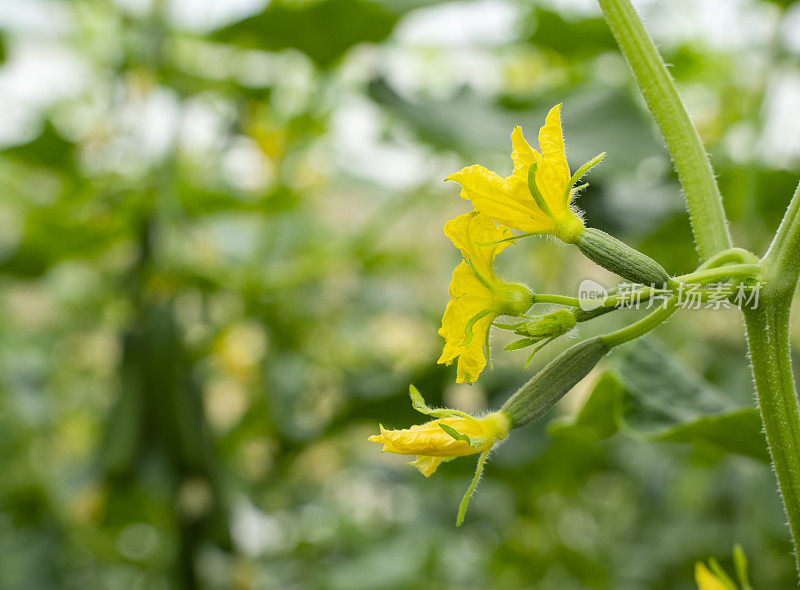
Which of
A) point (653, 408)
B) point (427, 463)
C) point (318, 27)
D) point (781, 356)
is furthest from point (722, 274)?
point (318, 27)

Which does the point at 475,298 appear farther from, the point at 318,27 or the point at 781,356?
the point at 318,27

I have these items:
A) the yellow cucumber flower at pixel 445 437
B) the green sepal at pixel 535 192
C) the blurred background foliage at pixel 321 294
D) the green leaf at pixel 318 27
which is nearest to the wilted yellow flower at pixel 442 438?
the yellow cucumber flower at pixel 445 437

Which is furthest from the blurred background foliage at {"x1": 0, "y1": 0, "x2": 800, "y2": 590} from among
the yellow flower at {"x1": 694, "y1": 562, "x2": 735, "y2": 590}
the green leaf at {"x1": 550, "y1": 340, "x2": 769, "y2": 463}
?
the yellow flower at {"x1": 694, "y1": 562, "x2": 735, "y2": 590}

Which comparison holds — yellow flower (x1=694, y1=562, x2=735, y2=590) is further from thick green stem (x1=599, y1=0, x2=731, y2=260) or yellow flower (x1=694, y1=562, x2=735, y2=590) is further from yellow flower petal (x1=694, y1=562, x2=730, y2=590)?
thick green stem (x1=599, y1=0, x2=731, y2=260)

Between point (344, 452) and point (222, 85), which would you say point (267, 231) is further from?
point (344, 452)

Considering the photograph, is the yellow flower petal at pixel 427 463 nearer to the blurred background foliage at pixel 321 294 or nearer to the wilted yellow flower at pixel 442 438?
the wilted yellow flower at pixel 442 438

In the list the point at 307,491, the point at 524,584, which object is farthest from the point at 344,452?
the point at 524,584

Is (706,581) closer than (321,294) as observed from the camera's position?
Yes
